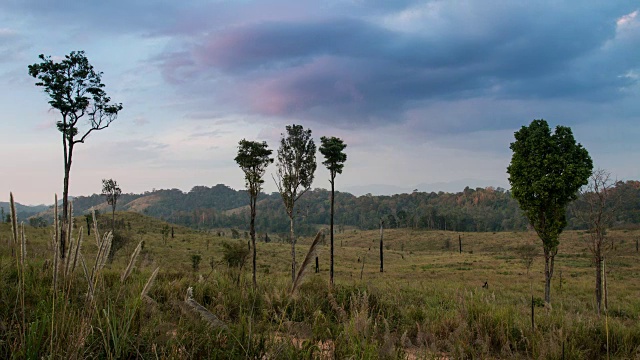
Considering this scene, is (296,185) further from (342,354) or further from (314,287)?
(342,354)

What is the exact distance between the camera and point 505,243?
8862 centimetres

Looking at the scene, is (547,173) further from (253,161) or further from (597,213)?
(253,161)

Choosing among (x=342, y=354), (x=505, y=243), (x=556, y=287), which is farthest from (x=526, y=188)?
(x=505, y=243)

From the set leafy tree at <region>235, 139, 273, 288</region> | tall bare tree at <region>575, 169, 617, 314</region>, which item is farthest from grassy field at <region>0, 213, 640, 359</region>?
leafy tree at <region>235, 139, 273, 288</region>

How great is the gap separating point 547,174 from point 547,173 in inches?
13.3

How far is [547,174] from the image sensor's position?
840 inches

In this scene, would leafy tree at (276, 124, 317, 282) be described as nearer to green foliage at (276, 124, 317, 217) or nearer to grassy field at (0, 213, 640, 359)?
green foliage at (276, 124, 317, 217)

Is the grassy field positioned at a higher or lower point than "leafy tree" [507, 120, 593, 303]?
lower

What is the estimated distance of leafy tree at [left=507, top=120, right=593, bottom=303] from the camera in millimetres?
21156

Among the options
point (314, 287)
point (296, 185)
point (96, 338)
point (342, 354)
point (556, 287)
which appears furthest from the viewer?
point (296, 185)

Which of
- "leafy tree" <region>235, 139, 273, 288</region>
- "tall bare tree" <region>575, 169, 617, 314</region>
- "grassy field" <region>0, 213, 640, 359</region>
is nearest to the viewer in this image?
"grassy field" <region>0, 213, 640, 359</region>

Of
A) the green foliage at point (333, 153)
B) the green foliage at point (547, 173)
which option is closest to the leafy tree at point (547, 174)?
the green foliage at point (547, 173)

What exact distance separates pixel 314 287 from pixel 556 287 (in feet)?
110

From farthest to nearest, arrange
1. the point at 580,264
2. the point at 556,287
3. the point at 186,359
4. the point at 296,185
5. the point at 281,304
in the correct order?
the point at 580,264 < the point at 296,185 < the point at 556,287 < the point at 281,304 < the point at 186,359
